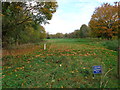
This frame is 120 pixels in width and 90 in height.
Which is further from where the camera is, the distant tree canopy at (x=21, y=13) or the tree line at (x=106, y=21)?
the tree line at (x=106, y=21)

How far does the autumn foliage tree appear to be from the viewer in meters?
12.3

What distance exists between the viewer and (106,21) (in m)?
12.8

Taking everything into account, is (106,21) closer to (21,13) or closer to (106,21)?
(106,21)

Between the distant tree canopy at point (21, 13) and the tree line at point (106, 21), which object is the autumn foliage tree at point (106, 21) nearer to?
the tree line at point (106, 21)

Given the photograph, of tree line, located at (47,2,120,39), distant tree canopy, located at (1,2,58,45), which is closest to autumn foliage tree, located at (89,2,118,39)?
tree line, located at (47,2,120,39)

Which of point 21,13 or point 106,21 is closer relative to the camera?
Answer: point 21,13

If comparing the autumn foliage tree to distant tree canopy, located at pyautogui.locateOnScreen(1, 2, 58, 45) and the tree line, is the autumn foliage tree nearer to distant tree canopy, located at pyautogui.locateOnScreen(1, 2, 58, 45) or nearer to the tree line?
the tree line

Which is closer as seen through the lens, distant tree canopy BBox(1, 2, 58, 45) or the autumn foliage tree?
distant tree canopy BBox(1, 2, 58, 45)

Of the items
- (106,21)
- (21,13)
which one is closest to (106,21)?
(106,21)

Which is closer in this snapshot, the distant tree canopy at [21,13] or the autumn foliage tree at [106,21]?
the distant tree canopy at [21,13]

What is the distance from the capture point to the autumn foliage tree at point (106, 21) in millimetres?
12297

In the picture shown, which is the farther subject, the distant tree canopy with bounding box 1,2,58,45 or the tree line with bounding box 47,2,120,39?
the tree line with bounding box 47,2,120,39

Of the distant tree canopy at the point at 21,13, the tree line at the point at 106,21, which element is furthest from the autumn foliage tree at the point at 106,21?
the distant tree canopy at the point at 21,13

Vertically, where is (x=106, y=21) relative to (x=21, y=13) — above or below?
above
